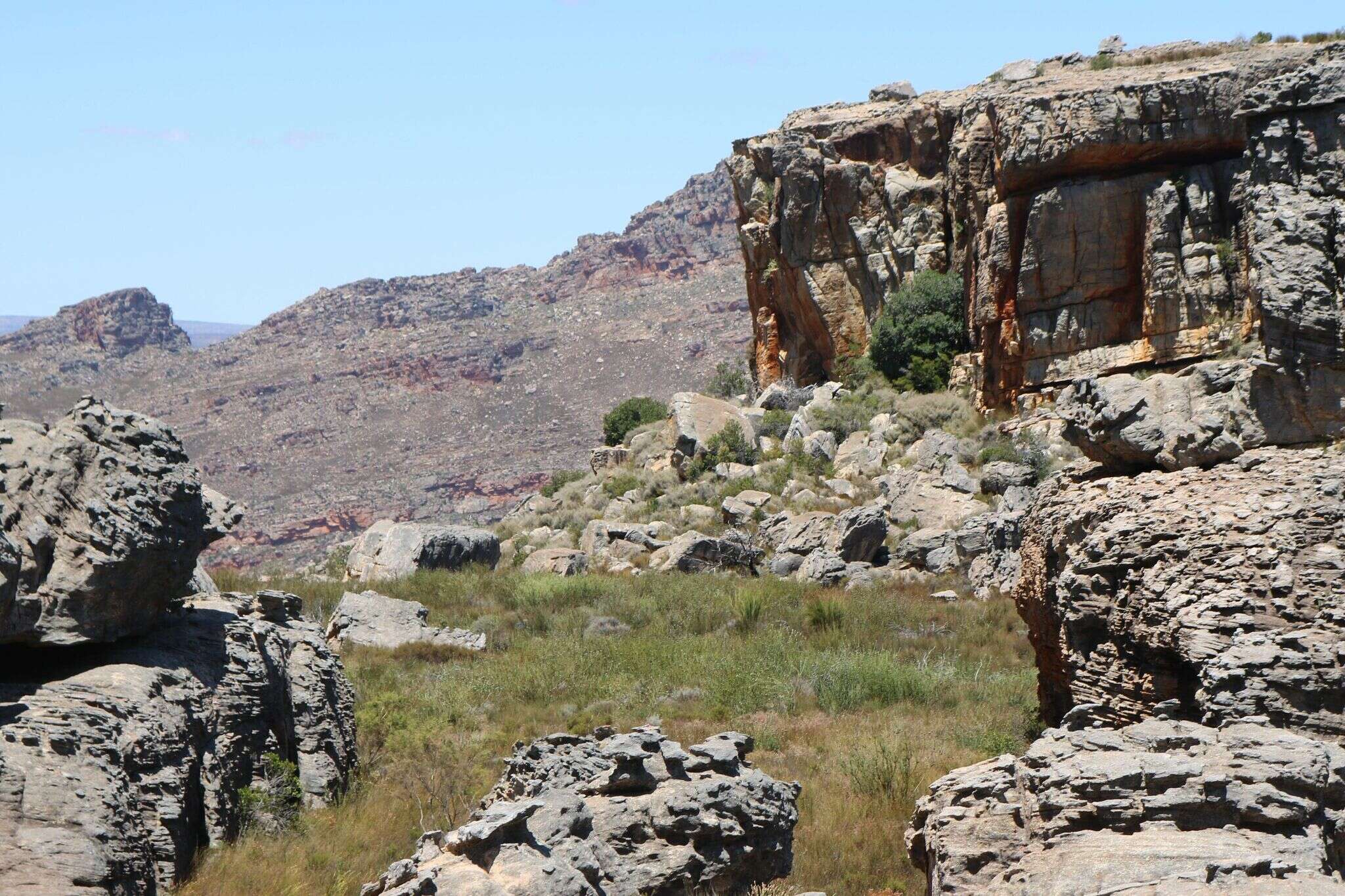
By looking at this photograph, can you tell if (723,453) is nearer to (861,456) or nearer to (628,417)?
(861,456)

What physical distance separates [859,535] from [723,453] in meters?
10.1

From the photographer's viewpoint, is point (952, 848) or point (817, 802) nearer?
point (952, 848)

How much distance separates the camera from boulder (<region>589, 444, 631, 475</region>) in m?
36.8

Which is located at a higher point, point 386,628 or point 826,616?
point 386,628

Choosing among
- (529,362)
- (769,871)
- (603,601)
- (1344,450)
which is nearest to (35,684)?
(769,871)

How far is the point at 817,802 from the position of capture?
8750mm

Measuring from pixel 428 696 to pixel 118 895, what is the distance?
6.52 meters

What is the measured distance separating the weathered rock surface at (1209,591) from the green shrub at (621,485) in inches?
911

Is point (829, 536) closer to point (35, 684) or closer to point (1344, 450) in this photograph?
point (1344, 450)

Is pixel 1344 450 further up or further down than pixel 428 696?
further up

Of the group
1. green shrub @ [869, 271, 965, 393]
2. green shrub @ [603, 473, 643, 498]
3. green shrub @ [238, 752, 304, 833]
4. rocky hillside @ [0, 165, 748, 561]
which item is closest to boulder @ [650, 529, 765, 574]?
green shrub @ [603, 473, 643, 498]

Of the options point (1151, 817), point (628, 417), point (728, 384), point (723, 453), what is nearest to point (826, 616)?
point (1151, 817)

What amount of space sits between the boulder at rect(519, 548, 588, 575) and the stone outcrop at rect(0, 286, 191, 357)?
114243 mm

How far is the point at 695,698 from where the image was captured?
12.2 metres
